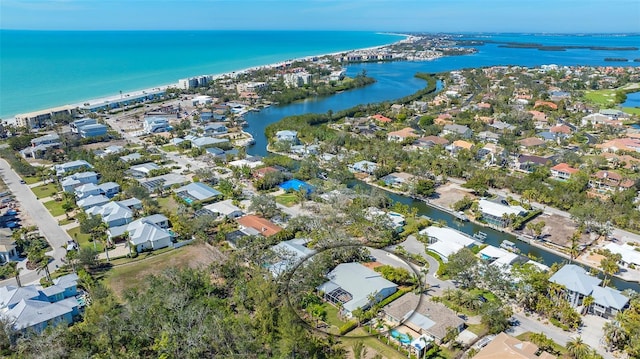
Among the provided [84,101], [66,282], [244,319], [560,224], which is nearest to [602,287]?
[560,224]

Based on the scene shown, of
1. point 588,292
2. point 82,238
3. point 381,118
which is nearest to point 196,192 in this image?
point 82,238

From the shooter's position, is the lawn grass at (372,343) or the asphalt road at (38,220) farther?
the asphalt road at (38,220)

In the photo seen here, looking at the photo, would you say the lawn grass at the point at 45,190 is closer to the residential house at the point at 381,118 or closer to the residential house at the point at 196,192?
the residential house at the point at 196,192

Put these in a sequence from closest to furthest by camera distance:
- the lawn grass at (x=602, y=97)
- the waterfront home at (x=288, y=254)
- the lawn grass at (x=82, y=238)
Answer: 1. the waterfront home at (x=288, y=254)
2. the lawn grass at (x=82, y=238)
3. the lawn grass at (x=602, y=97)

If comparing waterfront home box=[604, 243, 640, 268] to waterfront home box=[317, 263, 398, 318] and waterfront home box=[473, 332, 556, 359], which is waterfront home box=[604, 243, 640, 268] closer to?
waterfront home box=[473, 332, 556, 359]

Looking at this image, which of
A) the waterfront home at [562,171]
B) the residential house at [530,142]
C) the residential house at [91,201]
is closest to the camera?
the residential house at [91,201]

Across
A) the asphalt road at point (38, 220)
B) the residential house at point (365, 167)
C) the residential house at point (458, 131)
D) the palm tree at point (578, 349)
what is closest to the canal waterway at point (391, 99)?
the residential house at point (365, 167)
